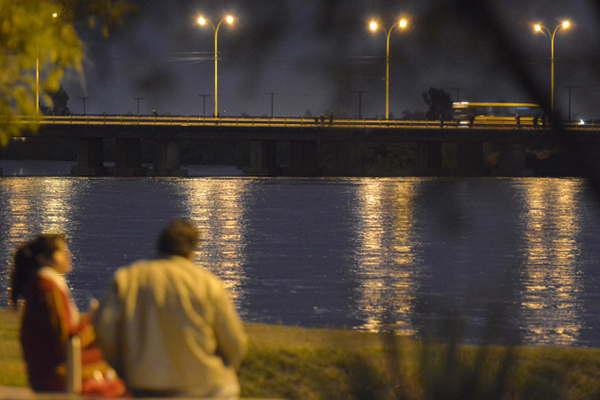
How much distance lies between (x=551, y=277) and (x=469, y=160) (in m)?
26.4

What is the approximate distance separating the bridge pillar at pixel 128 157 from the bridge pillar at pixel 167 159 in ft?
5.23

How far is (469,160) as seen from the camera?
225 inches

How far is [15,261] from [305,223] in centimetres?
4787

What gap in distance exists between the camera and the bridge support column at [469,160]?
5.54m

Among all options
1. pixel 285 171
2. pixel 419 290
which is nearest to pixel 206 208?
pixel 419 290

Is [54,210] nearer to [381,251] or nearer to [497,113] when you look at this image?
[381,251]

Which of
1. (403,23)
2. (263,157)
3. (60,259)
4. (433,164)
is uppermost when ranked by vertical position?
(403,23)

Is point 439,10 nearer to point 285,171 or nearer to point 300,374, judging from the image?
point 300,374

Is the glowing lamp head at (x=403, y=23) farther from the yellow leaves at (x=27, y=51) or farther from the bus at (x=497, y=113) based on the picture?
the yellow leaves at (x=27, y=51)

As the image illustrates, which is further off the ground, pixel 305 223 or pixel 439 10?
pixel 439 10

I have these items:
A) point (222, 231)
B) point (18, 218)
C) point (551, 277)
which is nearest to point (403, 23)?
point (551, 277)

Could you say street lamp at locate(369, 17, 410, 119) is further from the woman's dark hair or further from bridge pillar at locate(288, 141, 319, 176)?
bridge pillar at locate(288, 141, 319, 176)

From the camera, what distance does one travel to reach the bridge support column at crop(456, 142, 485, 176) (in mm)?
5539

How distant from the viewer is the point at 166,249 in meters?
6.43
